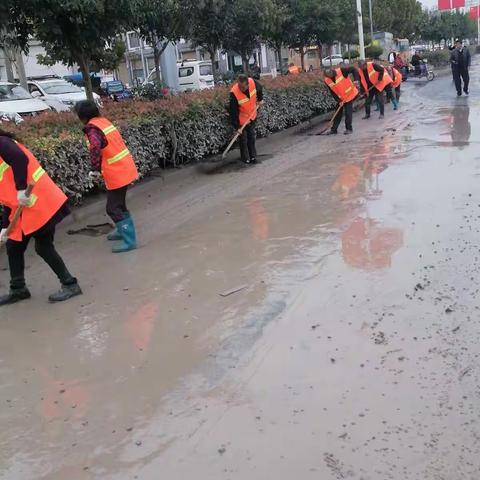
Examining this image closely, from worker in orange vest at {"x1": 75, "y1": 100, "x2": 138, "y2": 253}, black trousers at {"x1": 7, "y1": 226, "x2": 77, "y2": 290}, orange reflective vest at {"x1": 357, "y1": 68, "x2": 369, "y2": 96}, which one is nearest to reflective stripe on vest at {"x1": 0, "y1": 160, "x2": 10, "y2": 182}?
black trousers at {"x1": 7, "y1": 226, "x2": 77, "y2": 290}

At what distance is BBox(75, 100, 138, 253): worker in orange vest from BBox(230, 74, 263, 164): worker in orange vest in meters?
4.94

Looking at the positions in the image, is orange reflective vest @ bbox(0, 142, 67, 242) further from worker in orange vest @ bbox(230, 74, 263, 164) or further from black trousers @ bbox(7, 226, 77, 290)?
worker in orange vest @ bbox(230, 74, 263, 164)

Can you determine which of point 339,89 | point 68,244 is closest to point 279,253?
point 68,244

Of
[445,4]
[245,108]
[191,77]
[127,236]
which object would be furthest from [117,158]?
[445,4]

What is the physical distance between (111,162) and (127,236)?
0.75 m

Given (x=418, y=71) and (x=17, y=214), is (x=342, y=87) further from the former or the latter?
(x=418, y=71)

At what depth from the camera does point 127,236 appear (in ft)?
21.6

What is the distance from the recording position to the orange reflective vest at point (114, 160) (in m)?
6.26

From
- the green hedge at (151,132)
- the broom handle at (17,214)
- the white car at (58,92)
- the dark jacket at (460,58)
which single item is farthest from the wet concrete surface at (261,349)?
the white car at (58,92)

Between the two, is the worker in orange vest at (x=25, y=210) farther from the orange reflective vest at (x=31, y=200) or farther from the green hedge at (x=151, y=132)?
the green hedge at (x=151, y=132)

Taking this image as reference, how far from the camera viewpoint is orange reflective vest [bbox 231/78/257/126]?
1120 cm

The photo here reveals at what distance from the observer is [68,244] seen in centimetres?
707

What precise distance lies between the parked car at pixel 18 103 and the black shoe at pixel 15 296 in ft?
36.4

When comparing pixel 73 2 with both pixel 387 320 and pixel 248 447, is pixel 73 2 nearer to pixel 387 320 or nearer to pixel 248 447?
pixel 387 320
